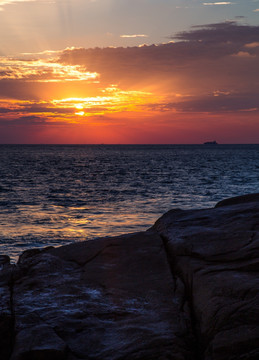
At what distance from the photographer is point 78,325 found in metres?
5.87

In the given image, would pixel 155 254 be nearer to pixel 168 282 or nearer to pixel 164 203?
pixel 168 282

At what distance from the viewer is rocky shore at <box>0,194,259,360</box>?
5297 mm

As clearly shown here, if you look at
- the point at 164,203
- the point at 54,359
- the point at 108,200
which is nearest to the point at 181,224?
the point at 54,359

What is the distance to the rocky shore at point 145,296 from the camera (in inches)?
209

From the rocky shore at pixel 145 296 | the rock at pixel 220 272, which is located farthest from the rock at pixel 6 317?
the rock at pixel 220 272

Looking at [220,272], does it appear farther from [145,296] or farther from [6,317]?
[6,317]

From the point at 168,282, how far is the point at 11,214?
1727 centimetres

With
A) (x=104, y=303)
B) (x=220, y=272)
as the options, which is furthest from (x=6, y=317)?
(x=220, y=272)

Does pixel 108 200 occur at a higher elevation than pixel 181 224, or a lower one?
lower

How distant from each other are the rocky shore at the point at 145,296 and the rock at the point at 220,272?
0.01 metres

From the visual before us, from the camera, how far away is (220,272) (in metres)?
6.35

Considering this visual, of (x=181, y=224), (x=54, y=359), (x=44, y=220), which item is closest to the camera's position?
(x=54, y=359)

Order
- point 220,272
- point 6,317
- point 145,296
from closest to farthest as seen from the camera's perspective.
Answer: point 6,317 < point 220,272 < point 145,296

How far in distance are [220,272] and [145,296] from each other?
1.28m
